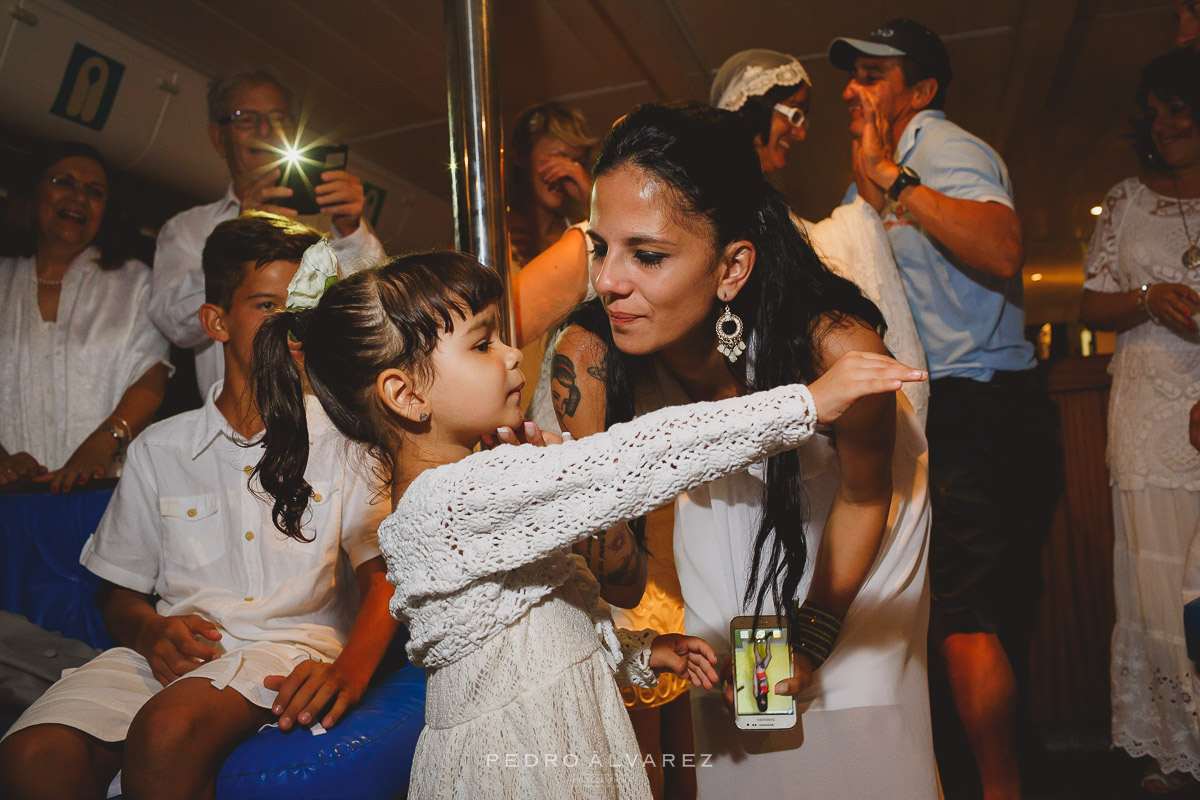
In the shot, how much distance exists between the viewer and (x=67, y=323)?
116 inches

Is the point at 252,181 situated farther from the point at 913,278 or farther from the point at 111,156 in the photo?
the point at 913,278

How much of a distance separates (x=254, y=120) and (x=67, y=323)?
95 cm

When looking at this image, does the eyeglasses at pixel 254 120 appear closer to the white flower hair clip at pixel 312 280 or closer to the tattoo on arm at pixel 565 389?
the white flower hair clip at pixel 312 280

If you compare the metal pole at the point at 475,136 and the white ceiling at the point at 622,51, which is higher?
the white ceiling at the point at 622,51

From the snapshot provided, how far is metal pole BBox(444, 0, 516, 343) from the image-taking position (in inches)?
80.3

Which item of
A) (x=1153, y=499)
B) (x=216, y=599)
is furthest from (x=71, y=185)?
(x=1153, y=499)

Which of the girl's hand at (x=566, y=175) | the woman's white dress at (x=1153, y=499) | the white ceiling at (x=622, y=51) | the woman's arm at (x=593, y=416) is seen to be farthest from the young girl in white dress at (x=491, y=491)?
the white ceiling at (x=622, y=51)

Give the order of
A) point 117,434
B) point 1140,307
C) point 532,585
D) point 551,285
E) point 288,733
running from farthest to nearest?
point 1140,307 → point 117,434 → point 551,285 → point 288,733 → point 532,585

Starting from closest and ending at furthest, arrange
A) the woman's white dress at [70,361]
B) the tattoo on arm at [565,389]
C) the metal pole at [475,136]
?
1. the tattoo on arm at [565,389]
2. the metal pole at [475,136]
3. the woman's white dress at [70,361]

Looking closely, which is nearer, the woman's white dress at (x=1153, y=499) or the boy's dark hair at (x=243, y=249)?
the boy's dark hair at (x=243, y=249)

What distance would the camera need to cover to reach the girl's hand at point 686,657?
1.39 meters

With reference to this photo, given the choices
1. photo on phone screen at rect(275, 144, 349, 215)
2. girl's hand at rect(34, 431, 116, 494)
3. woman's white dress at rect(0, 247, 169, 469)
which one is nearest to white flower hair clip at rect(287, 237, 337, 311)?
photo on phone screen at rect(275, 144, 349, 215)

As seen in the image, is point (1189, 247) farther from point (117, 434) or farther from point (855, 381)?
point (117, 434)

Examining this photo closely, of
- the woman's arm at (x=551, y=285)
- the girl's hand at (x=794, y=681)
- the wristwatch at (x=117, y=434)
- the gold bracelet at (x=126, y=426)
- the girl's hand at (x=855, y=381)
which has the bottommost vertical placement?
the girl's hand at (x=794, y=681)
